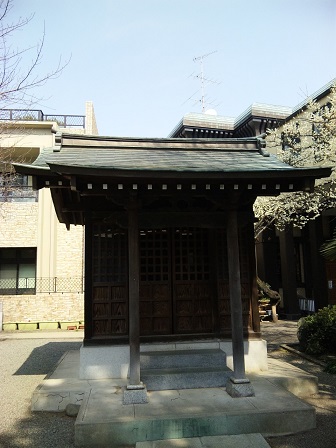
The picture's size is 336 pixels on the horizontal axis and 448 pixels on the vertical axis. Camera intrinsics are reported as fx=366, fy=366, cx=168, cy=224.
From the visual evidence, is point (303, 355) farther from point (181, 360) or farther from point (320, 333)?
point (181, 360)

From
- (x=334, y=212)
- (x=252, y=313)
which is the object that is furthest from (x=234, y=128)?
(x=252, y=313)

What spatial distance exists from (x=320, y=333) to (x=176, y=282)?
488 cm

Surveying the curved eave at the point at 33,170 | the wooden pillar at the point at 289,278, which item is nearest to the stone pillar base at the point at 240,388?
the curved eave at the point at 33,170

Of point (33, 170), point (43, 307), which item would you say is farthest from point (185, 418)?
point (43, 307)

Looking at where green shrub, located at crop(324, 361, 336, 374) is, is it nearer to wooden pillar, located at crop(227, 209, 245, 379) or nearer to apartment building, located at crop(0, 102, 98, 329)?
wooden pillar, located at crop(227, 209, 245, 379)

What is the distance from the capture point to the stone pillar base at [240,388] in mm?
5973

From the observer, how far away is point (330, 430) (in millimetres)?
5344

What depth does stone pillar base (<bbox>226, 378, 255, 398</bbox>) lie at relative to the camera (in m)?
5.97

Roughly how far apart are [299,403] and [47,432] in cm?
382

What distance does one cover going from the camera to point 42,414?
602 cm

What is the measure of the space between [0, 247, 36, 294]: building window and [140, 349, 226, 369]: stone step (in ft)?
43.4

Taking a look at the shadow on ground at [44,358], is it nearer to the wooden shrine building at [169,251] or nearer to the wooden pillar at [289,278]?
the wooden shrine building at [169,251]

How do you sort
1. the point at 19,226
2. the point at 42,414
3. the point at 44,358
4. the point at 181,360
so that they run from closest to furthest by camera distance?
the point at 42,414 → the point at 181,360 → the point at 44,358 → the point at 19,226

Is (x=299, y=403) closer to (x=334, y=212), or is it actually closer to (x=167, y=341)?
(x=167, y=341)
